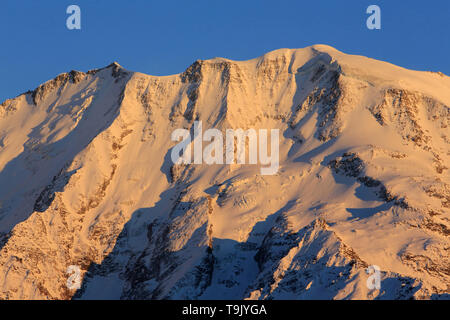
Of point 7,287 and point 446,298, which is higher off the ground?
point 7,287

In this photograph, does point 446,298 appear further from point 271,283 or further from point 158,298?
point 158,298

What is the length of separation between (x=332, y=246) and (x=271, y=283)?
1373 centimetres

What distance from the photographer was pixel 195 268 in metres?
188

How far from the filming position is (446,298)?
151 metres

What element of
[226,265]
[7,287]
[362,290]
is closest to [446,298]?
[362,290]
